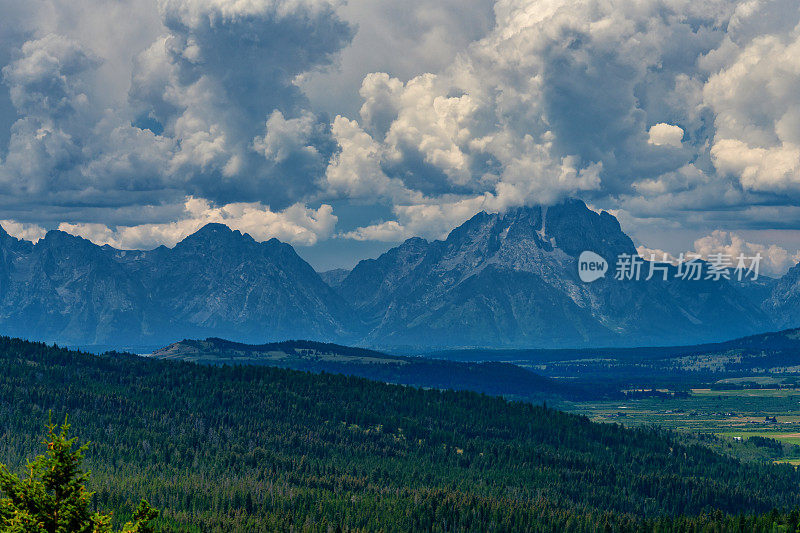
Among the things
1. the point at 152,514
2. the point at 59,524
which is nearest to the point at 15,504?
the point at 59,524

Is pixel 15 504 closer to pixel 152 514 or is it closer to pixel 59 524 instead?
pixel 59 524

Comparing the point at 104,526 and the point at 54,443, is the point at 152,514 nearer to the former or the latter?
the point at 104,526

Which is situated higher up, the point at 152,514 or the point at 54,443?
the point at 54,443

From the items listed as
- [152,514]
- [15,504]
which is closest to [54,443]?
[15,504]

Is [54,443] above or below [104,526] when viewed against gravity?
above

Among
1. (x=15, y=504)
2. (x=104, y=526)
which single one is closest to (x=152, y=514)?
(x=104, y=526)

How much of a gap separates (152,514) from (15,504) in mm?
9219

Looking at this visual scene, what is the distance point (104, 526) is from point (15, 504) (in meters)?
5.95

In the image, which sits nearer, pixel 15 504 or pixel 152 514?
pixel 15 504

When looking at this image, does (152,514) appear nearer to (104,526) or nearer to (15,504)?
(104,526)

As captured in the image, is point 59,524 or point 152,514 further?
point 152,514

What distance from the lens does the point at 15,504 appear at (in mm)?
57969

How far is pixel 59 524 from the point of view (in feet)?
190

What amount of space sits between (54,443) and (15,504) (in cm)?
551
